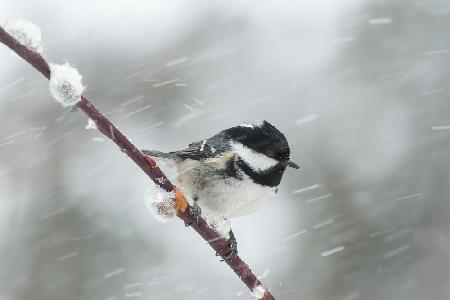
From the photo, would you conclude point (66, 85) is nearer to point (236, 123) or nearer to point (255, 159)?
point (255, 159)

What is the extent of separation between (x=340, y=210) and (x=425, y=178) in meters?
1.20

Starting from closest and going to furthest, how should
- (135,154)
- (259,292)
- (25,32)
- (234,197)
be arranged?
(25,32), (135,154), (259,292), (234,197)

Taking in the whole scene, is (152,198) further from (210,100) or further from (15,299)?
(210,100)

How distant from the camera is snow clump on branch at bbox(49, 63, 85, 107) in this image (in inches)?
45.1

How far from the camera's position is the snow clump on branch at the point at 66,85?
1146 mm

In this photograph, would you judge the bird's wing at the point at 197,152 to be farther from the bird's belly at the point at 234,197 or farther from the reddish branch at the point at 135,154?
the reddish branch at the point at 135,154

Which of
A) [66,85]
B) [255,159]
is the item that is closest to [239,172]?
[255,159]

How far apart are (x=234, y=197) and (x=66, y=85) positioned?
1.71 m

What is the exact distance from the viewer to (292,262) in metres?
7.69

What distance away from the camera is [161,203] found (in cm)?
160

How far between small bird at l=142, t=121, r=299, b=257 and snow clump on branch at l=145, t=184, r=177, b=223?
1.14 meters

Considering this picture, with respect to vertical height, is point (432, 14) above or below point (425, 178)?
above

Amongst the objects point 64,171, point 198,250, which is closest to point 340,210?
point 198,250

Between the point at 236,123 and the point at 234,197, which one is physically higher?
the point at 234,197
